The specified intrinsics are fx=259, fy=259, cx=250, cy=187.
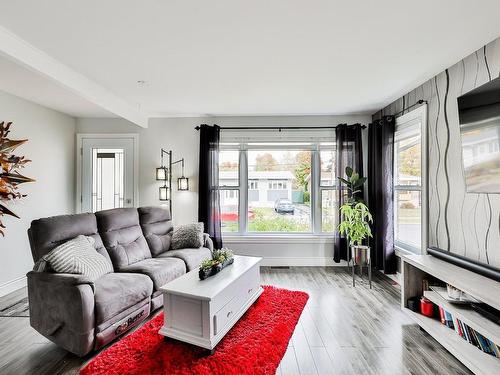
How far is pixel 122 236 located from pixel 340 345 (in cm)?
244

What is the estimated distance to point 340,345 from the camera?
2084 millimetres

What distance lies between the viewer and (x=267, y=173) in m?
4.29

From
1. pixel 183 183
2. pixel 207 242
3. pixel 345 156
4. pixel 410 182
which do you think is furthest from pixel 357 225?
pixel 183 183

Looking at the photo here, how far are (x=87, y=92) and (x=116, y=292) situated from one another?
2.14 metres

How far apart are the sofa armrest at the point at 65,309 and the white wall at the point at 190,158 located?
7.46 feet

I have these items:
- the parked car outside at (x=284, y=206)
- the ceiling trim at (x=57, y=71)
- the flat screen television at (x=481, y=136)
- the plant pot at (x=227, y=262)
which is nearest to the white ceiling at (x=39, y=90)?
the ceiling trim at (x=57, y=71)

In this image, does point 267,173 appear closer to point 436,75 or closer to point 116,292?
point 436,75

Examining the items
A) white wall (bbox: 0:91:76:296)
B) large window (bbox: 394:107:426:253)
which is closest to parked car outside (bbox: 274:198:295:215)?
large window (bbox: 394:107:426:253)

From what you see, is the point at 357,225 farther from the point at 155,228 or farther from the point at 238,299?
the point at 155,228

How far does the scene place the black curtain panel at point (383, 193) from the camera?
3.46m

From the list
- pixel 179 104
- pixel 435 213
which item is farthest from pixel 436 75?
pixel 179 104

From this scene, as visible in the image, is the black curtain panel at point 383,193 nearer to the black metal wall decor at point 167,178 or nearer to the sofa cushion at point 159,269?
the sofa cushion at point 159,269

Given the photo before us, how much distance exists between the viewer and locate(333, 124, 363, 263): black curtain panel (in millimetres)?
3986

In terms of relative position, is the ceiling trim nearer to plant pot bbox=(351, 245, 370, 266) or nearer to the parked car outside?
the parked car outside
